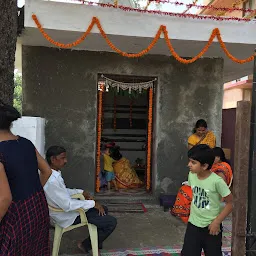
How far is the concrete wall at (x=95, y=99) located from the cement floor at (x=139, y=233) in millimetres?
902

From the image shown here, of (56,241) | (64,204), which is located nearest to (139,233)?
(56,241)

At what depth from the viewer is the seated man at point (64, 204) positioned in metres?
3.08

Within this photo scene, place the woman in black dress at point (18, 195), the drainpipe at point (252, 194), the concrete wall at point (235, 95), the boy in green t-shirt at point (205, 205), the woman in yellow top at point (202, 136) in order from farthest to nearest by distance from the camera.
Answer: the concrete wall at point (235, 95) → the woman in yellow top at point (202, 136) → the boy in green t-shirt at point (205, 205) → the drainpipe at point (252, 194) → the woman in black dress at point (18, 195)

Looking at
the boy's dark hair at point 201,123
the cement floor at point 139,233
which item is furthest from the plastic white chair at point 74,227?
the boy's dark hair at point 201,123

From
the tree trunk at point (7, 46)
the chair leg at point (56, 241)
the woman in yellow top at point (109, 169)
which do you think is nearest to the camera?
the tree trunk at point (7, 46)

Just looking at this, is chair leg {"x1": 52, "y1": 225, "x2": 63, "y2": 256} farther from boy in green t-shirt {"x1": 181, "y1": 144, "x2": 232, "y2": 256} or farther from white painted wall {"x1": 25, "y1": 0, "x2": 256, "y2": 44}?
white painted wall {"x1": 25, "y1": 0, "x2": 256, "y2": 44}

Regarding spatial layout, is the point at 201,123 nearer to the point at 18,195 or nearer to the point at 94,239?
the point at 94,239

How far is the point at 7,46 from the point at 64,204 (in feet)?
5.44

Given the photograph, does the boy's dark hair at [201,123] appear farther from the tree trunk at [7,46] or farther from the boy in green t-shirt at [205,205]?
the tree trunk at [7,46]

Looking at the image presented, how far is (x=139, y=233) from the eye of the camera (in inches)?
172

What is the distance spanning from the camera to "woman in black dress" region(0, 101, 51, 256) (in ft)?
6.68

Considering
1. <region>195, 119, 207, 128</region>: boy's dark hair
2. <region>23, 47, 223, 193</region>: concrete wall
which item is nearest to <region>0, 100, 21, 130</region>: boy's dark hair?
<region>23, 47, 223, 193</region>: concrete wall

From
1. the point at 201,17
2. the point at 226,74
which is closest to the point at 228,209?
the point at 201,17

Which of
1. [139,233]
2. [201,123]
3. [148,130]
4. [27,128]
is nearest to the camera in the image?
[139,233]
